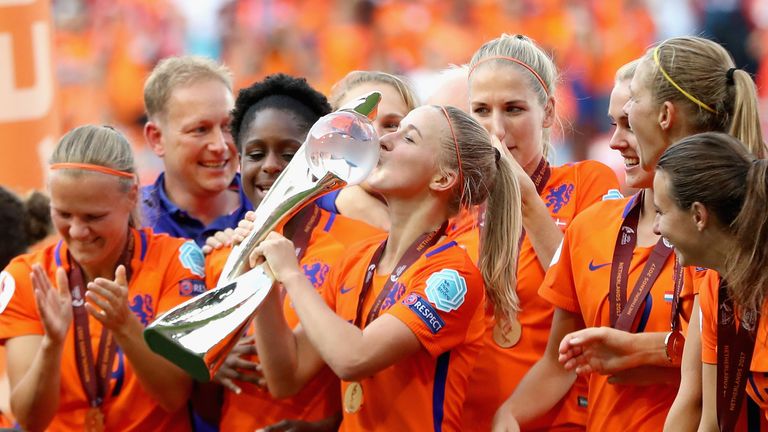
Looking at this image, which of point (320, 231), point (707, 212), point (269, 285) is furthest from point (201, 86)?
point (707, 212)

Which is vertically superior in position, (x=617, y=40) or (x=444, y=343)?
(x=617, y=40)

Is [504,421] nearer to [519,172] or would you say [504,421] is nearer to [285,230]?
[519,172]

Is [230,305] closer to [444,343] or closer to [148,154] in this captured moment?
[444,343]

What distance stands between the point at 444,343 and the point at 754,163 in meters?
1.01

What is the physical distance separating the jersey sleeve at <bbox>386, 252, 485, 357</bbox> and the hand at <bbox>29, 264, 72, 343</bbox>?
1099mm

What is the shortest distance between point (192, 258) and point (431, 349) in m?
1.12

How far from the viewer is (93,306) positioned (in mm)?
3963

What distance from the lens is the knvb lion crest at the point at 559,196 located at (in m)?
4.22

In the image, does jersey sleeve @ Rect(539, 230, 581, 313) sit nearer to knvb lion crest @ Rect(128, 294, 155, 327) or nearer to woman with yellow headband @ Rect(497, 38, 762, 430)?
woman with yellow headband @ Rect(497, 38, 762, 430)

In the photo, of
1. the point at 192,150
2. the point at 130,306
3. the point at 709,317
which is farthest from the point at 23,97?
the point at 709,317

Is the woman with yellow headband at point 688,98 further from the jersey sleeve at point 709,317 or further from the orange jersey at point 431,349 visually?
the orange jersey at point 431,349

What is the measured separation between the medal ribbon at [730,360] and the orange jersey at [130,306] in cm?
184

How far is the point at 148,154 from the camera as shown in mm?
8430

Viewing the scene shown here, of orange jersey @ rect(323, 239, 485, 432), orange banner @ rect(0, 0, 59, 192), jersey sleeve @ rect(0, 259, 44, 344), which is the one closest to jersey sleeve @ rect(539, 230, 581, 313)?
orange jersey @ rect(323, 239, 485, 432)
